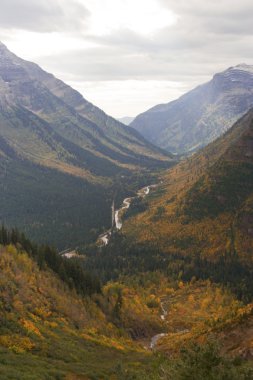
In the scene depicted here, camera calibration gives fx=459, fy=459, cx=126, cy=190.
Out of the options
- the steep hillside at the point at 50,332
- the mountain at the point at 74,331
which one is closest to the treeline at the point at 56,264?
the mountain at the point at 74,331

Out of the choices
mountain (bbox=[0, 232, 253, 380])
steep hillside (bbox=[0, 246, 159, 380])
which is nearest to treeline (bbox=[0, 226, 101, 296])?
mountain (bbox=[0, 232, 253, 380])

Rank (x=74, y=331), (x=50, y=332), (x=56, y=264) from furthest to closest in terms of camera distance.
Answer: (x=56, y=264), (x=74, y=331), (x=50, y=332)

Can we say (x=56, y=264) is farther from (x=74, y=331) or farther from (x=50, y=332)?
(x=50, y=332)

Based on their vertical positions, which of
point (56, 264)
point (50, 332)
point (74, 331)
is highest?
point (50, 332)

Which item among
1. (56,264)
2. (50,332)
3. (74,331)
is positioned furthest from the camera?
(56,264)

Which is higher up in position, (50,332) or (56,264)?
(50,332)

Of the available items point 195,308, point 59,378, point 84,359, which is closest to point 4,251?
point 84,359

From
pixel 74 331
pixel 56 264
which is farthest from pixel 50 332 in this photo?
pixel 56 264

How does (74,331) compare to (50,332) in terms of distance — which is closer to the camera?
(50,332)

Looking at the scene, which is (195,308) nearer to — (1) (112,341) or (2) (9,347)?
(1) (112,341)
